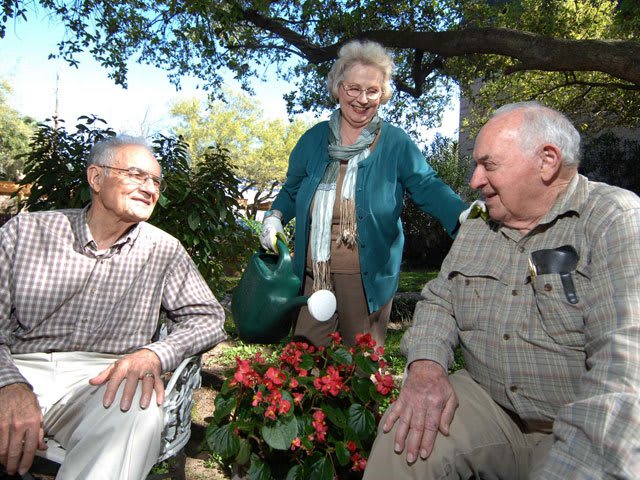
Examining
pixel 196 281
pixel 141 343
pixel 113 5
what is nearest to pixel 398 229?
pixel 196 281

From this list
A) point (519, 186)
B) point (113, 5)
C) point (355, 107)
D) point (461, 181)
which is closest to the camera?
point (519, 186)

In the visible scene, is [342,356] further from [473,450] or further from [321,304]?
[473,450]

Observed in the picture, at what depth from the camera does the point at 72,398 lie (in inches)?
78.0

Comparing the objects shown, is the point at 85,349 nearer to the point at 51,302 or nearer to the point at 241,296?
the point at 51,302

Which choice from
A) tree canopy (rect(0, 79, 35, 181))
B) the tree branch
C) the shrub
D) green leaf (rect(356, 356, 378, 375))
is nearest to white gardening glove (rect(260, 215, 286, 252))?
green leaf (rect(356, 356, 378, 375))

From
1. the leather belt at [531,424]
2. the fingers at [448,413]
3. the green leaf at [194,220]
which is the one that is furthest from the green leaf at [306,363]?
the green leaf at [194,220]

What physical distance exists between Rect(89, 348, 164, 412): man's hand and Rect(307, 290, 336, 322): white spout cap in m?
0.66

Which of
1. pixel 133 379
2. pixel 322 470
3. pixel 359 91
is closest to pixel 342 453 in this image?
pixel 322 470

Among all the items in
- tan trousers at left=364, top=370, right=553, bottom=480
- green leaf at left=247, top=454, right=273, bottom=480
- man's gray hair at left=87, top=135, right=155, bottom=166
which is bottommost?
green leaf at left=247, top=454, right=273, bottom=480

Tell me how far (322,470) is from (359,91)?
1703 mm

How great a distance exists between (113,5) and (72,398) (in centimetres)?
607

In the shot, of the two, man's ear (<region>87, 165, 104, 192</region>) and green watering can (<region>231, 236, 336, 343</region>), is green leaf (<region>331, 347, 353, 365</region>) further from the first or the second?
man's ear (<region>87, 165, 104, 192</region>)

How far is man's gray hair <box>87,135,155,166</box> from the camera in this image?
227cm

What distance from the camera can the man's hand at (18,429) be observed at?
175 centimetres
